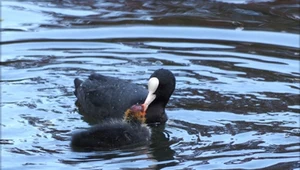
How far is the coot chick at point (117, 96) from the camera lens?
996 centimetres

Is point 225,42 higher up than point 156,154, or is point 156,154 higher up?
point 225,42


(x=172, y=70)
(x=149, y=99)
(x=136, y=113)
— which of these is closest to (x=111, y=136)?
(x=136, y=113)

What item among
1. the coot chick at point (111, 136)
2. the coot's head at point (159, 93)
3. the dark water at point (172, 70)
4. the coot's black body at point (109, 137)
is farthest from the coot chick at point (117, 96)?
the coot's black body at point (109, 137)

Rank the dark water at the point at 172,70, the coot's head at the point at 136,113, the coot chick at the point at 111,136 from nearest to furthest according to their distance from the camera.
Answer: the dark water at the point at 172,70 < the coot chick at the point at 111,136 < the coot's head at the point at 136,113

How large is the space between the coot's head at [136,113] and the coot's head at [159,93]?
0.07m

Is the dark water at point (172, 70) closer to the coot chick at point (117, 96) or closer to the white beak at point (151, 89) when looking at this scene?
the coot chick at point (117, 96)

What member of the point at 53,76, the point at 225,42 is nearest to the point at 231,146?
the point at 53,76

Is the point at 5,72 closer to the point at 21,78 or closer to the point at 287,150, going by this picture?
the point at 21,78

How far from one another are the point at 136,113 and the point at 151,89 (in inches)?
11.6

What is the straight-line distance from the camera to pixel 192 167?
8.54 metres

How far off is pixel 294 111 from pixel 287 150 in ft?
3.91

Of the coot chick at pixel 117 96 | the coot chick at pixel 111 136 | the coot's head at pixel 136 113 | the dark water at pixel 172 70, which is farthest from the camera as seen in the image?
the coot chick at pixel 117 96

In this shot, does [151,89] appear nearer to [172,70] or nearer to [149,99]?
[149,99]

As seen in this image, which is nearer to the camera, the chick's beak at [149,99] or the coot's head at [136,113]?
the coot's head at [136,113]
